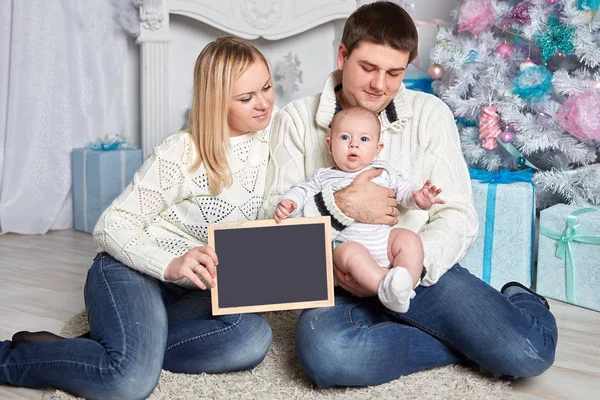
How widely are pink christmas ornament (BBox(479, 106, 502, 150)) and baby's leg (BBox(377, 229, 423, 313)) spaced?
3.54ft

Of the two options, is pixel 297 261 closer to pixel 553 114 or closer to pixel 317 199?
pixel 317 199

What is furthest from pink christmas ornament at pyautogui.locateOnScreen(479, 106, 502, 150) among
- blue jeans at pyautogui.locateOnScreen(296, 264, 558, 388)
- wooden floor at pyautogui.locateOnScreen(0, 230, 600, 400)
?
blue jeans at pyautogui.locateOnScreen(296, 264, 558, 388)

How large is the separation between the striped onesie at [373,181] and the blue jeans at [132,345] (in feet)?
0.93

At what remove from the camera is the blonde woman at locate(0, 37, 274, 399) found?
1.49m

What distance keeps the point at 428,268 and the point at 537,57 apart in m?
1.27

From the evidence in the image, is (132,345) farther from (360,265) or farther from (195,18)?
(195,18)

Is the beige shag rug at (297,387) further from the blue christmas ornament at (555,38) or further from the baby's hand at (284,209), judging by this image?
the blue christmas ornament at (555,38)

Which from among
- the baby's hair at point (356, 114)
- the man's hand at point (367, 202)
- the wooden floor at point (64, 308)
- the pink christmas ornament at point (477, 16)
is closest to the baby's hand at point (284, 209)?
the man's hand at point (367, 202)

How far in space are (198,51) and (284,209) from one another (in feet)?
7.53

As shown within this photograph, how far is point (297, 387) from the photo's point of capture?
1.57m

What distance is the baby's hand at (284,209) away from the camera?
1507 millimetres

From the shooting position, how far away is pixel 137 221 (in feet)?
5.49

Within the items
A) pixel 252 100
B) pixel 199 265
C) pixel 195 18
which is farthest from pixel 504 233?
pixel 195 18

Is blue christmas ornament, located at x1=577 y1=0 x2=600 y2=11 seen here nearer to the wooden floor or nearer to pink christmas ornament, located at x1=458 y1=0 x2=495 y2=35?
pink christmas ornament, located at x1=458 y1=0 x2=495 y2=35
